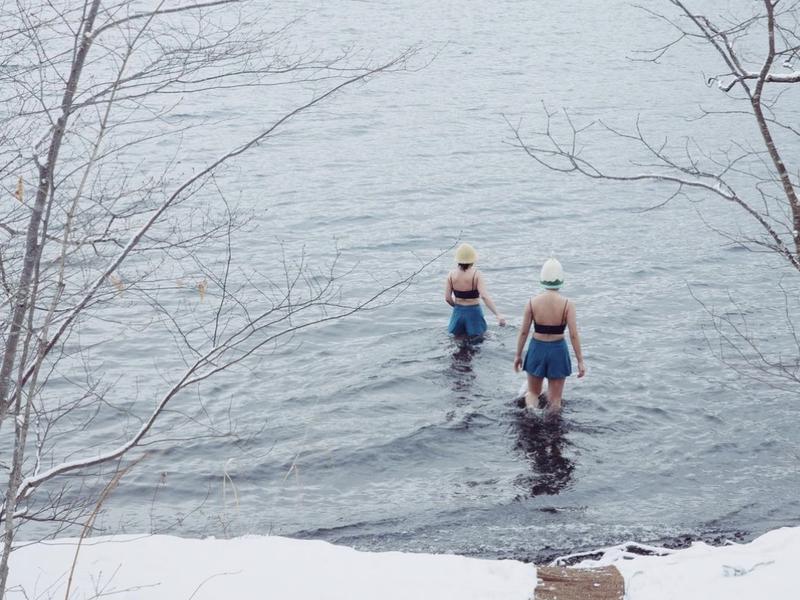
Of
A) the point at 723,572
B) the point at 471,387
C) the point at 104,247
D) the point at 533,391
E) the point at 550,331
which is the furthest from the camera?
the point at 471,387

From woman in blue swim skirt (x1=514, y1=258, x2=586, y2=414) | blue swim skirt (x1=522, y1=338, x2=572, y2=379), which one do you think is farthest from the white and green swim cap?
blue swim skirt (x1=522, y1=338, x2=572, y2=379)

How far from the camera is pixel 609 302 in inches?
675

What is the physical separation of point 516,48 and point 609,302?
103 feet

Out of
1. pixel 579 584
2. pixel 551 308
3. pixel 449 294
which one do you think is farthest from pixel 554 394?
pixel 579 584

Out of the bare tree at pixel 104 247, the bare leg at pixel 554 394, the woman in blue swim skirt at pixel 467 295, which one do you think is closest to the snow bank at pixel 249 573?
the bare tree at pixel 104 247

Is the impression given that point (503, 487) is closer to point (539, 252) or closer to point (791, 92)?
point (539, 252)

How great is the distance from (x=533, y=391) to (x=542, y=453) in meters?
1.10

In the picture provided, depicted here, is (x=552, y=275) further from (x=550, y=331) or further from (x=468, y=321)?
(x=468, y=321)

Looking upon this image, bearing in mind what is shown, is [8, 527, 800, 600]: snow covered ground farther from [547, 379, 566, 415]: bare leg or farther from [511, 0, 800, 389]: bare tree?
[511, 0, 800, 389]: bare tree

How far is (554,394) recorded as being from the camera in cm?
1207

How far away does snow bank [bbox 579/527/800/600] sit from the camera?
22.7ft

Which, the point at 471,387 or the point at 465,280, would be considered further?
the point at 465,280

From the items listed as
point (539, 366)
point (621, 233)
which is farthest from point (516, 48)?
point (539, 366)

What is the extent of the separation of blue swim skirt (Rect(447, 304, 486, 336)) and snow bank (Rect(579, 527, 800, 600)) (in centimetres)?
621
